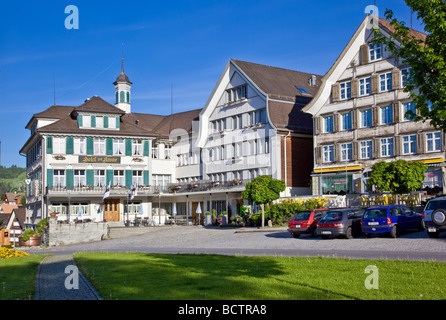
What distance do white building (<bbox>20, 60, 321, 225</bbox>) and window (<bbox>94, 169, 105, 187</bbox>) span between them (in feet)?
0.32

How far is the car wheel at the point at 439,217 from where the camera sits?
854 inches

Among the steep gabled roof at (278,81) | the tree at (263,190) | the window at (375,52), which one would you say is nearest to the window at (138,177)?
the steep gabled roof at (278,81)

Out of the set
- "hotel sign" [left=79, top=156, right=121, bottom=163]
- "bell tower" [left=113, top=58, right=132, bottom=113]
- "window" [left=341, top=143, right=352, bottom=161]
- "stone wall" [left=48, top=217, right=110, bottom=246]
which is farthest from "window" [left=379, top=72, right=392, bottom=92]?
"bell tower" [left=113, top=58, right=132, bottom=113]

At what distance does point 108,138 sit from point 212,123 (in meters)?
10.4

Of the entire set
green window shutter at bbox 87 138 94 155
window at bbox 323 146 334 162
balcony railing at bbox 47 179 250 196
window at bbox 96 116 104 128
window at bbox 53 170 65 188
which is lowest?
balcony railing at bbox 47 179 250 196

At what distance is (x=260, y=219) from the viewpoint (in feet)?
136

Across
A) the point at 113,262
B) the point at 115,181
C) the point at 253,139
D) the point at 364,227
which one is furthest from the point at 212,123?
the point at 113,262

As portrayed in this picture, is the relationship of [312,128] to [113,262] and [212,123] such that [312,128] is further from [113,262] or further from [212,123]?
[113,262]

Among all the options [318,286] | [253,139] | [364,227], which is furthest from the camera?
[253,139]

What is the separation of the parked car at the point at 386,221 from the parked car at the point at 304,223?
3562 mm

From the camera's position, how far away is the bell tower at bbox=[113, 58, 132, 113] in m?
67.8

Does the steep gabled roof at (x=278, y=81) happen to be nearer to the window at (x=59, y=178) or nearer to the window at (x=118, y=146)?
the window at (x=118, y=146)

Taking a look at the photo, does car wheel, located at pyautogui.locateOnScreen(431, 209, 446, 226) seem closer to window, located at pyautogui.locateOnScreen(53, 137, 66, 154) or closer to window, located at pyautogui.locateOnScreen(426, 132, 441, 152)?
window, located at pyautogui.locateOnScreen(426, 132, 441, 152)

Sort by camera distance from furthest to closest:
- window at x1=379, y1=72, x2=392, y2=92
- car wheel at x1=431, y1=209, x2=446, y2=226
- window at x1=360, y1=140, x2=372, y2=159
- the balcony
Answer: the balcony < window at x1=360, y1=140, x2=372, y2=159 < window at x1=379, y1=72, x2=392, y2=92 < car wheel at x1=431, y1=209, x2=446, y2=226
